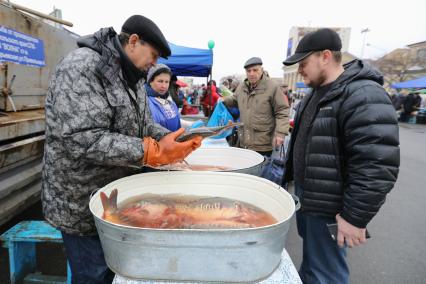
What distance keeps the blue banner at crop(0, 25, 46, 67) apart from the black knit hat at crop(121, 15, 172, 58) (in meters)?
1.52

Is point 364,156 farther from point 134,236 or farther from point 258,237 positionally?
point 134,236

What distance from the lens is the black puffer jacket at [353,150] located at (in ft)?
4.73

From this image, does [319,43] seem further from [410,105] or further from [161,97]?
[410,105]

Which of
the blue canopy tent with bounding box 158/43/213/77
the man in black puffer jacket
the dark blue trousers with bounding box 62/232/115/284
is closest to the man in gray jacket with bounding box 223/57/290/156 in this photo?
the man in black puffer jacket

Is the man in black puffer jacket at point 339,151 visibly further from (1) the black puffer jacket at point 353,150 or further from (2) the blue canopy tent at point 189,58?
(2) the blue canopy tent at point 189,58

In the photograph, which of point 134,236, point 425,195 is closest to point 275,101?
point 134,236

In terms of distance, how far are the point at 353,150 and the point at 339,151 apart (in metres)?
0.12

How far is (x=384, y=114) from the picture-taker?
4.75ft

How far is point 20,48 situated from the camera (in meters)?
2.51

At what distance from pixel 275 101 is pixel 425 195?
142 inches

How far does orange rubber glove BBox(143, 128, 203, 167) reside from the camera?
4.33 feet

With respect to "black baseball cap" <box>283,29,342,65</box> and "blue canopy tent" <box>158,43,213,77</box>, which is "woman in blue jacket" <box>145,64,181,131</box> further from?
"blue canopy tent" <box>158,43,213,77</box>

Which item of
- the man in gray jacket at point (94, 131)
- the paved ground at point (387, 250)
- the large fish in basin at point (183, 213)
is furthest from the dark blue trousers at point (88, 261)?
the paved ground at point (387, 250)

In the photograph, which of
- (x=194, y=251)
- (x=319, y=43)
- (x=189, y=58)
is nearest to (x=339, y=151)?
(x=319, y=43)
